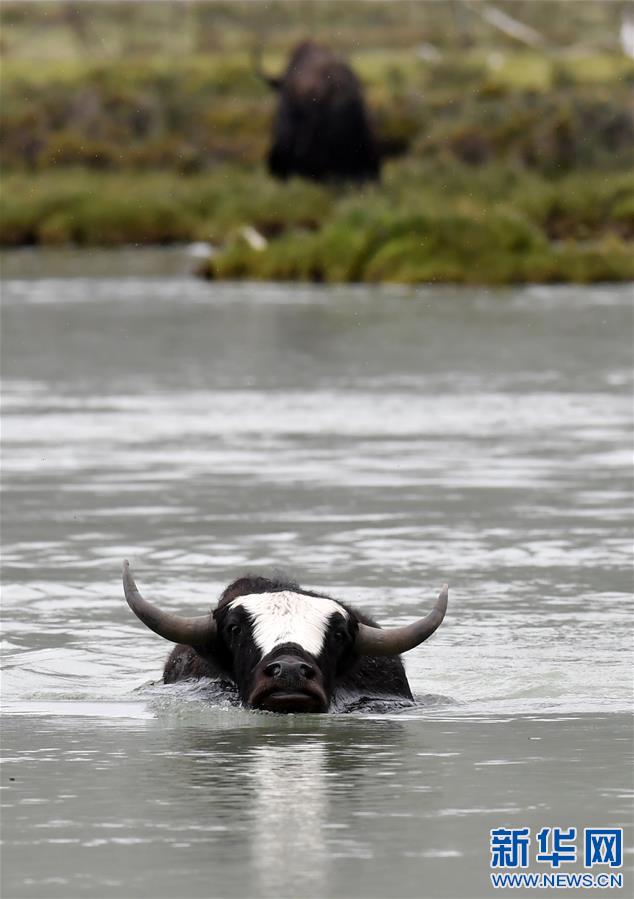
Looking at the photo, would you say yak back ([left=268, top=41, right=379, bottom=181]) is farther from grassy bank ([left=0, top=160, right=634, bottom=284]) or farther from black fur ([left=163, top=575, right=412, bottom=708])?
black fur ([left=163, top=575, right=412, bottom=708])

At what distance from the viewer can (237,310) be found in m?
40.6

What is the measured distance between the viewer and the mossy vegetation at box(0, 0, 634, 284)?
1875 inches

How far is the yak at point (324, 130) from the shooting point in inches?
2522

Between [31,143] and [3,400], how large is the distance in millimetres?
71961

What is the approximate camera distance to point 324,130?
209 feet

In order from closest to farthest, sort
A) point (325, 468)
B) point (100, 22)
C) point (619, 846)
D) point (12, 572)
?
point (619, 846), point (12, 572), point (325, 468), point (100, 22)

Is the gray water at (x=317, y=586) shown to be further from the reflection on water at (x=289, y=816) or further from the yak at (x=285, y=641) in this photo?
the yak at (x=285, y=641)

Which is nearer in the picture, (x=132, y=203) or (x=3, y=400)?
(x=3, y=400)

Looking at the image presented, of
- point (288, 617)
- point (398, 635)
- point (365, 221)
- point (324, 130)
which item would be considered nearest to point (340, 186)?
point (324, 130)

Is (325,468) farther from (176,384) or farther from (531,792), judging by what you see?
(531,792)

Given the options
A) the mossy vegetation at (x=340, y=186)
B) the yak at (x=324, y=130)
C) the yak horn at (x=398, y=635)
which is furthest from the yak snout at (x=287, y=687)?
the yak at (x=324, y=130)

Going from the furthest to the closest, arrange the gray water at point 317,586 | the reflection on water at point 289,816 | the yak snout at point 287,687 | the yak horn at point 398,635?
the yak horn at point 398,635 < the yak snout at point 287,687 < the gray water at point 317,586 < the reflection on water at point 289,816

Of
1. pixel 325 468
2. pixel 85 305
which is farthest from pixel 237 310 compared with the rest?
pixel 325 468

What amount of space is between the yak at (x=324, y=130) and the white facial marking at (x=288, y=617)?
5366 cm
